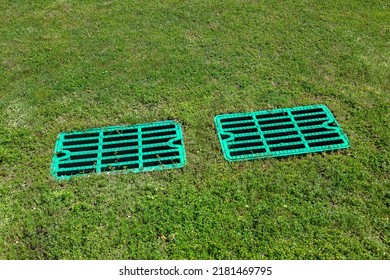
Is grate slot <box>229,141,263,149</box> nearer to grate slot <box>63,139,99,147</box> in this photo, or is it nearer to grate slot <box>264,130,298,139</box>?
grate slot <box>264,130,298,139</box>

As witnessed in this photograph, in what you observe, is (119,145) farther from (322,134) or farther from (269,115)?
(322,134)

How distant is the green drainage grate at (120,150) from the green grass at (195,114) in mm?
90

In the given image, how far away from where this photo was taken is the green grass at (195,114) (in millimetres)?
3145

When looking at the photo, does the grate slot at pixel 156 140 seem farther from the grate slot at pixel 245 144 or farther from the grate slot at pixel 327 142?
the grate slot at pixel 327 142

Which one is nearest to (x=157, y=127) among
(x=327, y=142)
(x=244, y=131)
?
(x=244, y=131)

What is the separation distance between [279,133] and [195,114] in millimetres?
885

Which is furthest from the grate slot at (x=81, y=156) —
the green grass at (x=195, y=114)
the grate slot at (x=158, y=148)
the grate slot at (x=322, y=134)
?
the grate slot at (x=322, y=134)

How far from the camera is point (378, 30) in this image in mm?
5301

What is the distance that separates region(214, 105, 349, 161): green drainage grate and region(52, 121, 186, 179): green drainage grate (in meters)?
0.49

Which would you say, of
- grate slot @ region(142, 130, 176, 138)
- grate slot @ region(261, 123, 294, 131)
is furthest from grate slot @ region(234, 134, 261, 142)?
grate slot @ region(142, 130, 176, 138)
